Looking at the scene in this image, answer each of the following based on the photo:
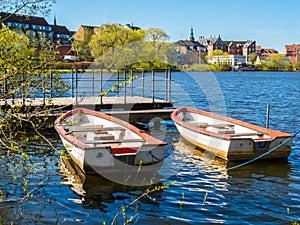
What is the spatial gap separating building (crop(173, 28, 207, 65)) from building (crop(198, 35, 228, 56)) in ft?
7.12

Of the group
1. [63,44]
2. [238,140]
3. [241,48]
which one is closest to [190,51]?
[241,48]

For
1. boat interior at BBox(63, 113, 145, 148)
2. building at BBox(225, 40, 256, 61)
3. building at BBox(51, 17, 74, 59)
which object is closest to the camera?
building at BBox(51, 17, 74, 59)

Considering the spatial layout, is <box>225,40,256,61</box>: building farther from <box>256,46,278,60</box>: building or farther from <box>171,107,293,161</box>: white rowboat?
<box>171,107,293,161</box>: white rowboat

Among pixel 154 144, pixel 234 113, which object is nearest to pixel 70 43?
pixel 154 144

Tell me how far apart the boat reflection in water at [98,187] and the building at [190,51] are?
115 metres

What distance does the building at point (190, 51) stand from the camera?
5162 inches

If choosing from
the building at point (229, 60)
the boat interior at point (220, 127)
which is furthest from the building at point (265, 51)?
the boat interior at point (220, 127)

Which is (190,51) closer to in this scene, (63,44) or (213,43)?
(213,43)

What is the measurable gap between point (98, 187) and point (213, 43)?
158m

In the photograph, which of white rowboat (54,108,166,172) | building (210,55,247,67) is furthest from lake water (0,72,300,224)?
building (210,55,247,67)

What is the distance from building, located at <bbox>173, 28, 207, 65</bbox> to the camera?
430 ft

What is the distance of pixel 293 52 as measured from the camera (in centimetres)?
17438

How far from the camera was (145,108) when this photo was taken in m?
16.4

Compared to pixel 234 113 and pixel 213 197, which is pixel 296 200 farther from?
pixel 234 113
